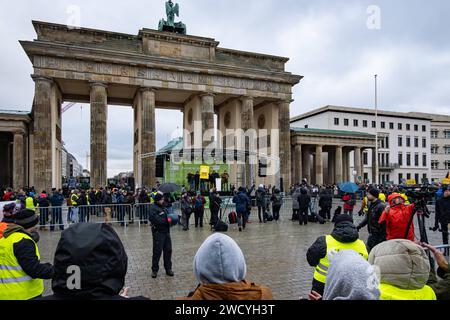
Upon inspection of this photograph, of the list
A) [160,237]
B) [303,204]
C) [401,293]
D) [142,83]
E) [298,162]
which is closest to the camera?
[401,293]

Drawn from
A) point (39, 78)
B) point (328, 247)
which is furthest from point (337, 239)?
point (39, 78)

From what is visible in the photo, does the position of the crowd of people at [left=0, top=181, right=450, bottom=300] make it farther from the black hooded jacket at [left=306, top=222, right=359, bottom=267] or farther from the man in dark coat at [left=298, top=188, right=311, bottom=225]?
the man in dark coat at [left=298, top=188, right=311, bottom=225]

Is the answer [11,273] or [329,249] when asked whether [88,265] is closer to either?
[11,273]

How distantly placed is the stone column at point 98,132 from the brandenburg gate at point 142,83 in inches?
3.6

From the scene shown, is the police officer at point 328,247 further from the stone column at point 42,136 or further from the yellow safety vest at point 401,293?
the stone column at point 42,136

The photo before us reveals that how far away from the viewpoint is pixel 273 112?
129 ft

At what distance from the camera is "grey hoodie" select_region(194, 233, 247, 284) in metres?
1.96

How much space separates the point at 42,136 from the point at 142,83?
1057 cm

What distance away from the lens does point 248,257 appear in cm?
834

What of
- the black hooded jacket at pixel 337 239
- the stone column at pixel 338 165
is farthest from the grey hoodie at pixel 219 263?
the stone column at pixel 338 165

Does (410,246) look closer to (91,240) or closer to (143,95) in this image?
(91,240)

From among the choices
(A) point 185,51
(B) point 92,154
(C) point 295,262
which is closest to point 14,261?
(C) point 295,262

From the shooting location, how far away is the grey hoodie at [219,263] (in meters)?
1.96

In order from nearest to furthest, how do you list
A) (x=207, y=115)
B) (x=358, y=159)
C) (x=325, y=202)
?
(x=325, y=202)
(x=207, y=115)
(x=358, y=159)
